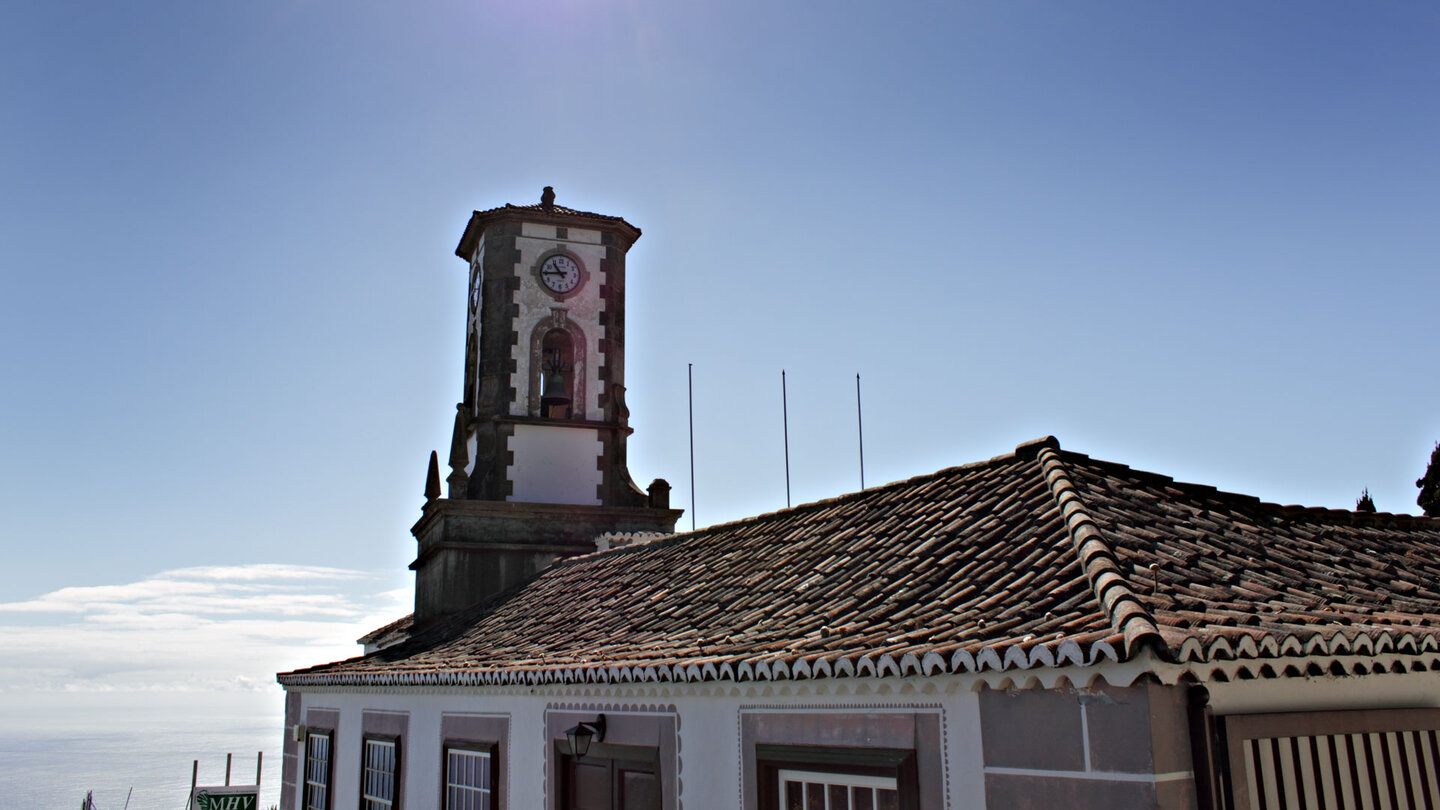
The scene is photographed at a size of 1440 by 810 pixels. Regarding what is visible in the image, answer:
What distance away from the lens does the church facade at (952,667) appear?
5.66m

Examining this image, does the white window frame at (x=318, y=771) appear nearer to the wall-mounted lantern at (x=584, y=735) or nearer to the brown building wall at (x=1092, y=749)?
the wall-mounted lantern at (x=584, y=735)

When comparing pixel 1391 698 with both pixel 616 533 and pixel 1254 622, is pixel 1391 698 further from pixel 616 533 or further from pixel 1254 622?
pixel 616 533

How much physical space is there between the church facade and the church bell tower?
2.79 metres

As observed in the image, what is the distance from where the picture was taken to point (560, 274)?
65.4 feet

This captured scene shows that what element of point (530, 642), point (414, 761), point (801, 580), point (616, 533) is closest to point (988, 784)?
point (801, 580)

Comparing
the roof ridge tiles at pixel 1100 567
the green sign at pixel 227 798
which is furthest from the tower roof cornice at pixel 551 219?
the roof ridge tiles at pixel 1100 567

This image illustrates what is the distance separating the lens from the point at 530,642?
12.0m

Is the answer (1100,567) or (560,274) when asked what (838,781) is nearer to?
(1100,567)

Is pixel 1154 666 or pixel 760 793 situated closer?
pixel 1154 666

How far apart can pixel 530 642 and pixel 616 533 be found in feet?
23.0

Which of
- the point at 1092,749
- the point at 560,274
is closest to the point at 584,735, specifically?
A: the point at 1092,749

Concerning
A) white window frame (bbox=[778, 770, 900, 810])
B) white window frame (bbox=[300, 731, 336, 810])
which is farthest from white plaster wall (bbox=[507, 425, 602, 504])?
white window frame (bbox=[778, 770, 900, 810])

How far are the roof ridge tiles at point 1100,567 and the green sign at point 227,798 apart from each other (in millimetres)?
12699

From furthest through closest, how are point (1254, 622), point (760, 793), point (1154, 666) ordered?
point (760, 793) → point (1254, 622) → point (1154, 666)
